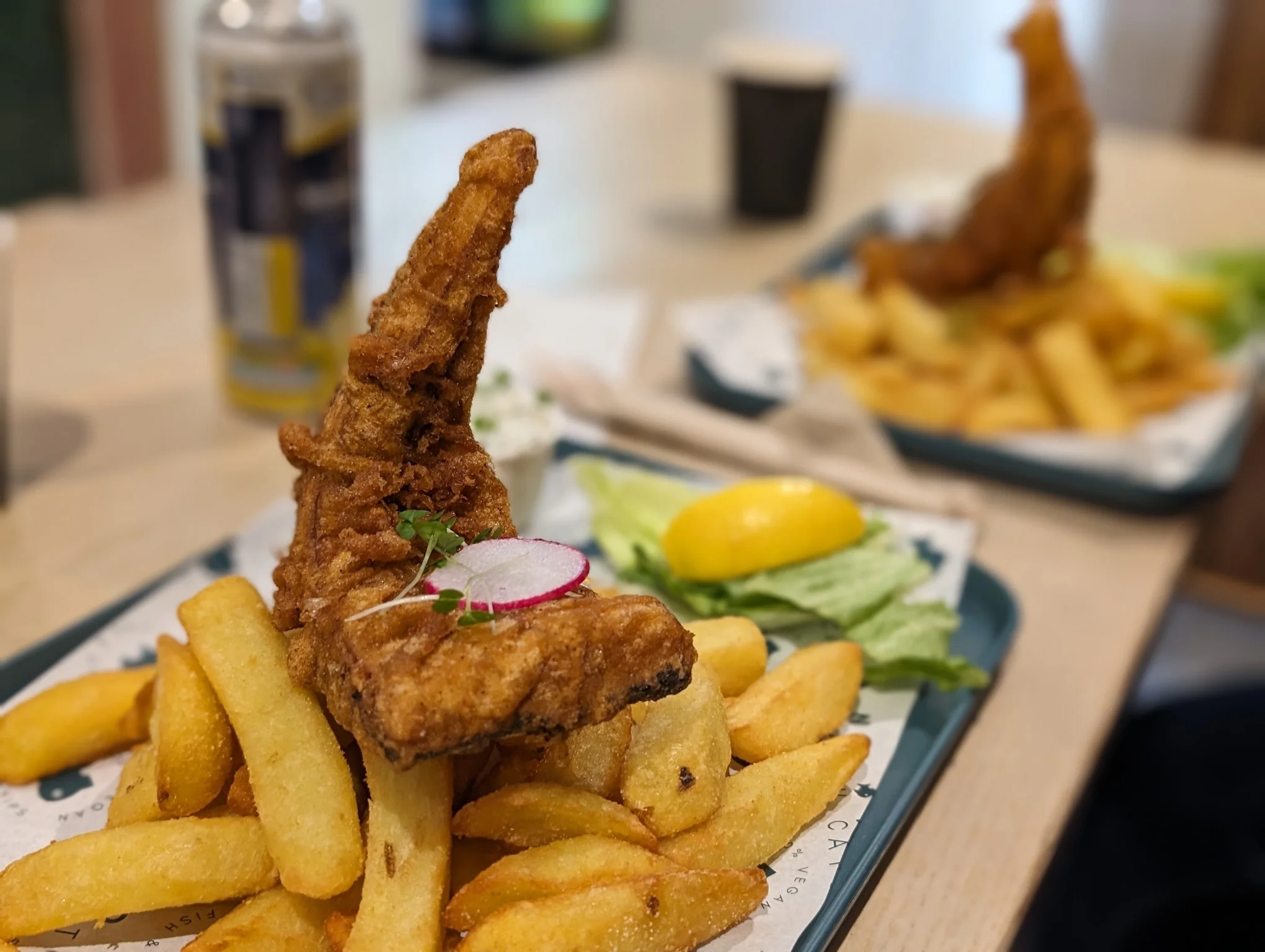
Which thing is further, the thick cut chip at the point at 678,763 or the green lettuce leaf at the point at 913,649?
the green lettuce leaf at the point at 913,649

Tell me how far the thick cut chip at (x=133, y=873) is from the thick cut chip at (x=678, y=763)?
1.11 feet

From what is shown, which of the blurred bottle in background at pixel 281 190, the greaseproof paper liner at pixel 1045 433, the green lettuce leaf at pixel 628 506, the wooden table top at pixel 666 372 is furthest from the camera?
the greaseproof paper liner at pixel 1045 433

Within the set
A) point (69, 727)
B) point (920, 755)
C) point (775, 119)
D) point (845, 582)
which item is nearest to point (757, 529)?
point (845, 582)

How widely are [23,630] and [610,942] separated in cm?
102

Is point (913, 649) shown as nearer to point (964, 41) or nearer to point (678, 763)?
point (678, 763)

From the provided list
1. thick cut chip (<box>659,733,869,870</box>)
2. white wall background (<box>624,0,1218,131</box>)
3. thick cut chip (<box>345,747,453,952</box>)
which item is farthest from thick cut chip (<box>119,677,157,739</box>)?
white wall background (<box>624,0,1218,131</box>)

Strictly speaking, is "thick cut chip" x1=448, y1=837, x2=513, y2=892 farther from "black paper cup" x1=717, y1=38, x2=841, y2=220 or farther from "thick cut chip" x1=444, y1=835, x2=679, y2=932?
"black paper cup" x1=717, y1=38, x2=841, y2=220

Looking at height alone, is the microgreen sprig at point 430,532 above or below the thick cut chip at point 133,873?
above

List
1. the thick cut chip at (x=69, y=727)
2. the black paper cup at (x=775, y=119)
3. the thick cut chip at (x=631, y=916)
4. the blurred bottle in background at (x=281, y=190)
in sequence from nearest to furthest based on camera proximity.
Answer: the thick cut chip at (x=631, y=916), the thick cut chip at (x=69, y=727), the blurred bottle in background at (x=281, y=190), the black paper cup at (x=775, y=119)

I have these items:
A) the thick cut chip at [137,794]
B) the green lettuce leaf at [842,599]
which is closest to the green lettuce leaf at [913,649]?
the green lettuce leaf at [842,599]

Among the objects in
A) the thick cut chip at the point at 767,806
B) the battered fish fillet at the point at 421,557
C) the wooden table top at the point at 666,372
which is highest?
the battered fish fillet at the point at 421,557

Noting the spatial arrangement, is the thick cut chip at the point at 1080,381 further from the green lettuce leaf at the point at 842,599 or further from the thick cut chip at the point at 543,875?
the thick cut chip at the point at 543,875

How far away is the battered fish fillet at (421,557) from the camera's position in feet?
A: 3.08

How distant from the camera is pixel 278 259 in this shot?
2.02 m
